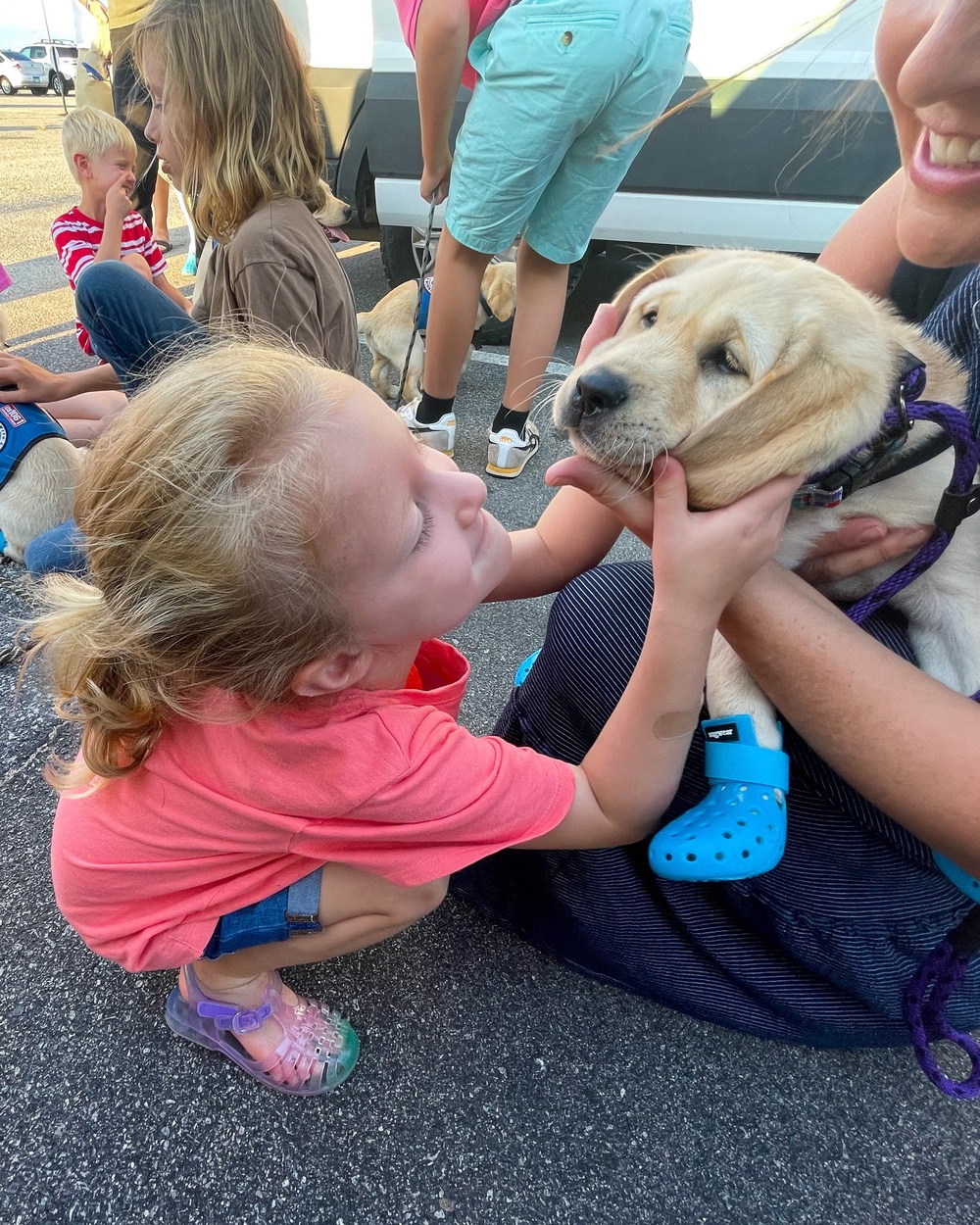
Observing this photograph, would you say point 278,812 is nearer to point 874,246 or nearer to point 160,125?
point 874,246

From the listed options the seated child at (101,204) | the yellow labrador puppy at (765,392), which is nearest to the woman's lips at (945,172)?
the yellow labrador puppy at (765,392)

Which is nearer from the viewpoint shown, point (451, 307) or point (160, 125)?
point (160, 125)

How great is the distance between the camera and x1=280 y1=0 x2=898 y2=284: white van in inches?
129

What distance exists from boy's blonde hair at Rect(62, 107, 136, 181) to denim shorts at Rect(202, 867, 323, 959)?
3.13 metres

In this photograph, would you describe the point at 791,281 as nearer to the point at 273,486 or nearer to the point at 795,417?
the point at 795,417

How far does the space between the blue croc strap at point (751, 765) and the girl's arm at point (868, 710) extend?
67 mm

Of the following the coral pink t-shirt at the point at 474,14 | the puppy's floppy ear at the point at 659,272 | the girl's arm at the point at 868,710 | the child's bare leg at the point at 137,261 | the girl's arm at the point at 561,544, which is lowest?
the child's bare leg at the point at 137,261

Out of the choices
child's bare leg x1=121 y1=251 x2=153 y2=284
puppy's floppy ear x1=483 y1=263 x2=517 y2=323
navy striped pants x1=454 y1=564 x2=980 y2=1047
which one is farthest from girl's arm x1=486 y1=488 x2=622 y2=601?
puppy's floppy ear x1=483 y1=263 x2=517 y2=323

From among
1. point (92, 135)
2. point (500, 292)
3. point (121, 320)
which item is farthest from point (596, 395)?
point (500, 292)

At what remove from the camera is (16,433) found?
2182mm

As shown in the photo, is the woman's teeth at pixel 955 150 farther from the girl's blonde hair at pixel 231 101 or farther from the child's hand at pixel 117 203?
the child's hand at pixel 117 203

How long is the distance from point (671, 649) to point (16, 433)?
2.08 meters

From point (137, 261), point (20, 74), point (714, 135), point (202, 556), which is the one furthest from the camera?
point (20, 74)

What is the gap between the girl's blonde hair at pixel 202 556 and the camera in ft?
3.01
